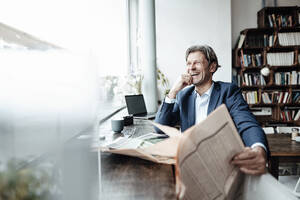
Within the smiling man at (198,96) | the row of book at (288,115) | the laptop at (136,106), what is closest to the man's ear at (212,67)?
the smiling man at (198,96)

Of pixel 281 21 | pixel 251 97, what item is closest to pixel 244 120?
pixel 251 97

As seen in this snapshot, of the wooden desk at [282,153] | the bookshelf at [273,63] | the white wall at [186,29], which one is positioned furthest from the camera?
the bookshelf at [273,63]

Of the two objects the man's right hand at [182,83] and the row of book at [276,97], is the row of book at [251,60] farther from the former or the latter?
the man's right hand at [182,83]

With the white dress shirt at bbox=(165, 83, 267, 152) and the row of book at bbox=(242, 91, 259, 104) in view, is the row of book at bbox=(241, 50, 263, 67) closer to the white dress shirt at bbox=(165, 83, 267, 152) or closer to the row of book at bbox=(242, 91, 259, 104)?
the row of book at bbox=(242, 91, 259, 104)

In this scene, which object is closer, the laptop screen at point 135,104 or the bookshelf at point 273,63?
the laptop screen at point 135,104

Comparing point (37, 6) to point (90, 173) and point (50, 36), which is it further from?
point (90, 173)

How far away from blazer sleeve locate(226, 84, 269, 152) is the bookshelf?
3421mm

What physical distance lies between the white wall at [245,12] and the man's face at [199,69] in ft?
12.1

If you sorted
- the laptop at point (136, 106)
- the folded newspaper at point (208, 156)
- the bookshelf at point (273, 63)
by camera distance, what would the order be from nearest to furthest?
the folded newspaper at point (208, 156) → the laptop at point (136, 106) → the bookshelf at point (273, 63)

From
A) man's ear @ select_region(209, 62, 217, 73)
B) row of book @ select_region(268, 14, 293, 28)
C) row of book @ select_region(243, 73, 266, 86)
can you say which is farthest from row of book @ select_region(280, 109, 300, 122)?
man's ear @ select_region(209, 62, 217, 73)

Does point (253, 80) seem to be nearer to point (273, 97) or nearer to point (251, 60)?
point (251, 60)

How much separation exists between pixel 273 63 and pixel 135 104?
3613mm

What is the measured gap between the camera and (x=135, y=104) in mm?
2318

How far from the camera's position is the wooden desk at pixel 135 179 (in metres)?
0.62
